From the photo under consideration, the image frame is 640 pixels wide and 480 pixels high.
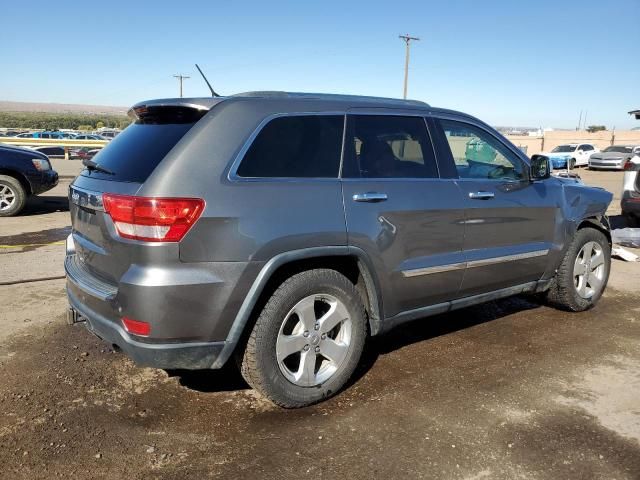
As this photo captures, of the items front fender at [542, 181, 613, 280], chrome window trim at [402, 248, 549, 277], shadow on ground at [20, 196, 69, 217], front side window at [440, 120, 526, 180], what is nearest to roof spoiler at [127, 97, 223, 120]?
chrome window trim at [402, 248, 549, 277]

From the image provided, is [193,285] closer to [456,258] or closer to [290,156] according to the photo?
[290,156]

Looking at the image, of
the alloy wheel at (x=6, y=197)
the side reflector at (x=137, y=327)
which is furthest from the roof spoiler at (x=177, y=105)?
the alloy wheel at (x=6, y=197)

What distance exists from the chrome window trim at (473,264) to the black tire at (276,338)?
0.46m

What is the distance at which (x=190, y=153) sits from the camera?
284 centimetres

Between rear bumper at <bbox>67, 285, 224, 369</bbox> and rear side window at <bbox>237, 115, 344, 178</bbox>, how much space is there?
953 mm

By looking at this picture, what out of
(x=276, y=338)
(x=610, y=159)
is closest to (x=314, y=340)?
(x=276, y=338)

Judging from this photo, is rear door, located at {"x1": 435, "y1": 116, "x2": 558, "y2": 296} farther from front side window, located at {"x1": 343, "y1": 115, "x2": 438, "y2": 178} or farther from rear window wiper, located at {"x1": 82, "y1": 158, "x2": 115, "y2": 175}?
rear window wiper, located at {"x1": 82, "y1": 158, "x2": 115, "y2": 175}

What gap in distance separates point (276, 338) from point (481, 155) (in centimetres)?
236

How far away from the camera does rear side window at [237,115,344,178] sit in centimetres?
302

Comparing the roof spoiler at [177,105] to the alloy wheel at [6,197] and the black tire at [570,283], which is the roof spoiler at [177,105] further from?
the alloy wheel at [6,197]

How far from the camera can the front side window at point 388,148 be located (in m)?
3.43

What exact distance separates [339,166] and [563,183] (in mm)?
2483

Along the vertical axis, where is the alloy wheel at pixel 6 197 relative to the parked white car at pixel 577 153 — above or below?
below

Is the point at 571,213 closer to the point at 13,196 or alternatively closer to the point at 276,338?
the point at 276,338
